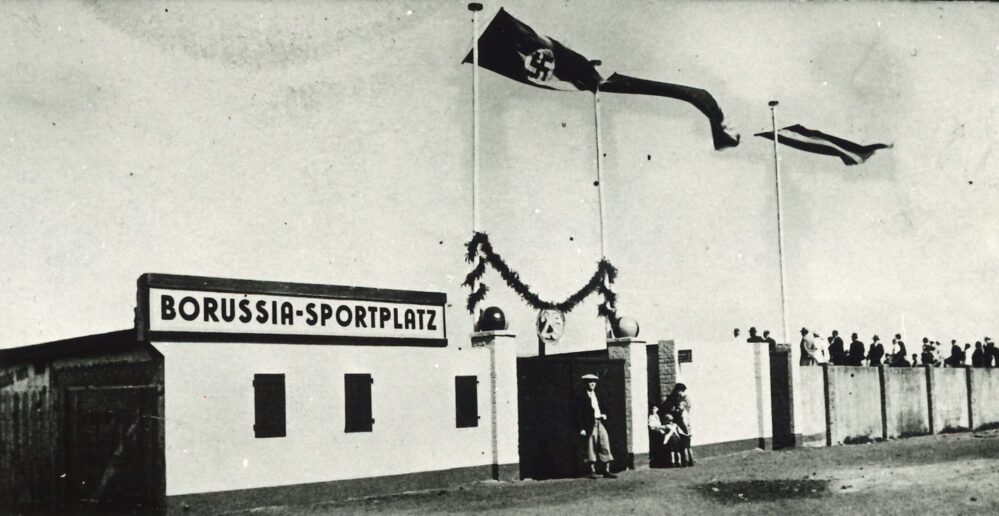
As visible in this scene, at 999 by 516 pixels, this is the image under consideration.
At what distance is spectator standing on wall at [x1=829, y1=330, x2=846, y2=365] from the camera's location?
27.5 metres

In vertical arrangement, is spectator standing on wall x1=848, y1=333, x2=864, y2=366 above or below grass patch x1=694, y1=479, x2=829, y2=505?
above

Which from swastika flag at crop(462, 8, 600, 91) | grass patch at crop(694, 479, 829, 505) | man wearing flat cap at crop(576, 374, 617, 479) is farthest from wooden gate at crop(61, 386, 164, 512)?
swastika flag at crop(462, 8, 600, 91)

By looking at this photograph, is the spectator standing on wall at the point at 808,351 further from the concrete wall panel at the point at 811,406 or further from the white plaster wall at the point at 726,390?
the white plaster wall at the point at 726,390

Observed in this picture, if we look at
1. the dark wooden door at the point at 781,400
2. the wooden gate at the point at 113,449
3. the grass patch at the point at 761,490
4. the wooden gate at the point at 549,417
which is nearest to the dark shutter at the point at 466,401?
the wooden gate at the point at 549,417

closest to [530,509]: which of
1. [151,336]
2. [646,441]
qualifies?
[151,336]

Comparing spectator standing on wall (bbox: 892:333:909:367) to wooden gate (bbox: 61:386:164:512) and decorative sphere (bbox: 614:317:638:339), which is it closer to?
decorative sphere (bbox: 614:317:638:339)

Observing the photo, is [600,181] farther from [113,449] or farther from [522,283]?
[113,449]

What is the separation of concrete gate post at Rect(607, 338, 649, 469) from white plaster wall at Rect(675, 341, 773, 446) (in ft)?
4.73

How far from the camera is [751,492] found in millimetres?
14570

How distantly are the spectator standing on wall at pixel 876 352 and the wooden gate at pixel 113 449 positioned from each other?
71.1 ft

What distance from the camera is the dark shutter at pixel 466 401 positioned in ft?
56.2

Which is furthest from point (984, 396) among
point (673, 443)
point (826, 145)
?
point (673, 443)

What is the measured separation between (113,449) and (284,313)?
10.5 feet

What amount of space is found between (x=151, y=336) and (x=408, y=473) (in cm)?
490
